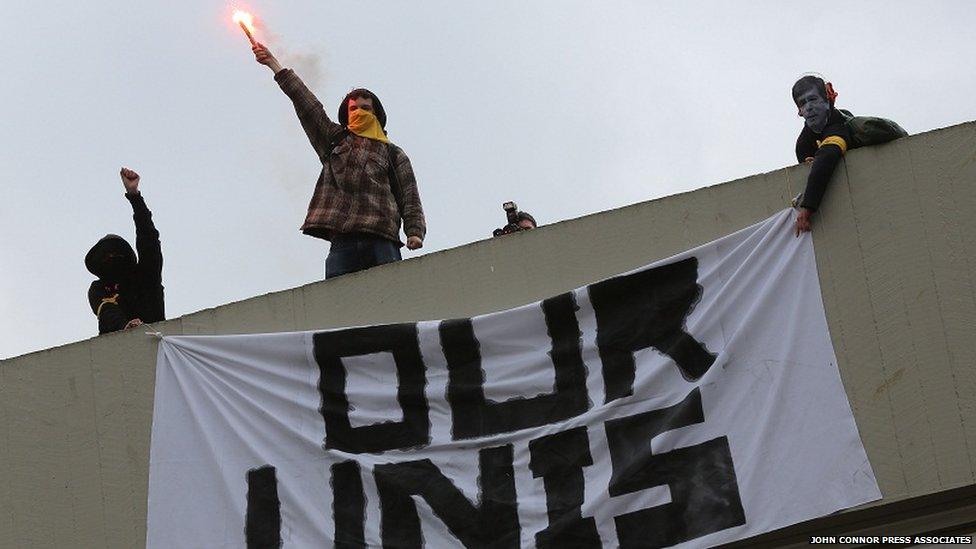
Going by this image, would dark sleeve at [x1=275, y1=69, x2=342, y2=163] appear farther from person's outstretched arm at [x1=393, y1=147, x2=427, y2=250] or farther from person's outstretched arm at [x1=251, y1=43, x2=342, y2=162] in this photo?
person's outstretched arm at [x1=393, y1=147, x2=427, y2=250]

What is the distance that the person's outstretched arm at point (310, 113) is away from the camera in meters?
10.3

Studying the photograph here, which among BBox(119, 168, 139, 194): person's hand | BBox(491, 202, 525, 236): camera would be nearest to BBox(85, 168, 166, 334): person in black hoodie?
BBox(119, 168, 139, 194): person's hand

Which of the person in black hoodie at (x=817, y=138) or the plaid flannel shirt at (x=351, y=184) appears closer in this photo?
the person in black hoodie at (x=817, y=138)

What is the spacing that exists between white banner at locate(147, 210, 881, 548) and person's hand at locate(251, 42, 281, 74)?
1794 millimetres

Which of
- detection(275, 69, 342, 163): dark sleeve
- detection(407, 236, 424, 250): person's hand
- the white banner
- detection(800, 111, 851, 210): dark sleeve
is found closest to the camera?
the white banner

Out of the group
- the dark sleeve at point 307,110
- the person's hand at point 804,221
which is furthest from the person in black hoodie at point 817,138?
the dark sleeve at point 307,110

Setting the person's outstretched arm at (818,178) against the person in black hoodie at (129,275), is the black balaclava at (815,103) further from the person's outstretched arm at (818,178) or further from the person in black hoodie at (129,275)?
the person in black hoodie at (129,275)

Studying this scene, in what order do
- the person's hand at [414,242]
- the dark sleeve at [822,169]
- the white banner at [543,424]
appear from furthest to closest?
the person's hand at [414,242] < the dark sleeve at [822,169] < the white banner at [543,424]

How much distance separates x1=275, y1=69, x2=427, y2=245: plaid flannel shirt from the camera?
9883mm

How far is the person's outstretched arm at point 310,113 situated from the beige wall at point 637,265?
3.44 ft

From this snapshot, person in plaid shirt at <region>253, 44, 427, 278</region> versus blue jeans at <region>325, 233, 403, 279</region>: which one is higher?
person in plaid shirt at <region>253, 44, 427, 278</region>

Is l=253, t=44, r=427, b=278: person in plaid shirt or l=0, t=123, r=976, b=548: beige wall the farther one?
l=253, t=44, r=427, b=278: person in plaid shirt

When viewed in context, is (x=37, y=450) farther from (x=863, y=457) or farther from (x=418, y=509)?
(x=863, y=457)

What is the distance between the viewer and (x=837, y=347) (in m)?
8.65
